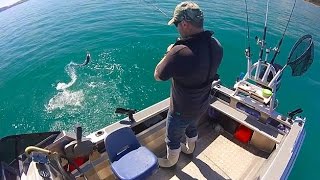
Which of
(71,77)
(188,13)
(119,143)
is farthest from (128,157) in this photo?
(71,77)

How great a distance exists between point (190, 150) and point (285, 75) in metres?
6.96

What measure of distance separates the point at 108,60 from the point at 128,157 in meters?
7.43

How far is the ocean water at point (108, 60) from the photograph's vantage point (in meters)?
8.12

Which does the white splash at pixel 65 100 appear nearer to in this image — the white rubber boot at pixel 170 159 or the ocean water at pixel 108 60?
the ocean water at pixel 108 60

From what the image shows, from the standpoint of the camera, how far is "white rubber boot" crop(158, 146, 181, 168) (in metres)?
4.17

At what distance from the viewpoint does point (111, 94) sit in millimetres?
8727

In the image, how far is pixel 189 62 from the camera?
2.90 metres

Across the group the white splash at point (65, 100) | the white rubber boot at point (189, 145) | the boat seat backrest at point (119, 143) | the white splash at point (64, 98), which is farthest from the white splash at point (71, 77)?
the boat seat backrest at point (119, 143)

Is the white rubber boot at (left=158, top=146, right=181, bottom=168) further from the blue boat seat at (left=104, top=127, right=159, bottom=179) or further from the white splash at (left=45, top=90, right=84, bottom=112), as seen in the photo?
the white splash at (left=45, top=90, right=84, bottom=112)

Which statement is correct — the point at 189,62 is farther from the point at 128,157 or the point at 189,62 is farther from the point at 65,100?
the point at 65,100

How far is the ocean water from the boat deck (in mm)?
2266

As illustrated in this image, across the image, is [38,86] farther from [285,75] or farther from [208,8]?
[208,8]

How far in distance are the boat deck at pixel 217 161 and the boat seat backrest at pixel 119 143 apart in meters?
0.98

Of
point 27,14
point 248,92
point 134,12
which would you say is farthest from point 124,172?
point 27,14
